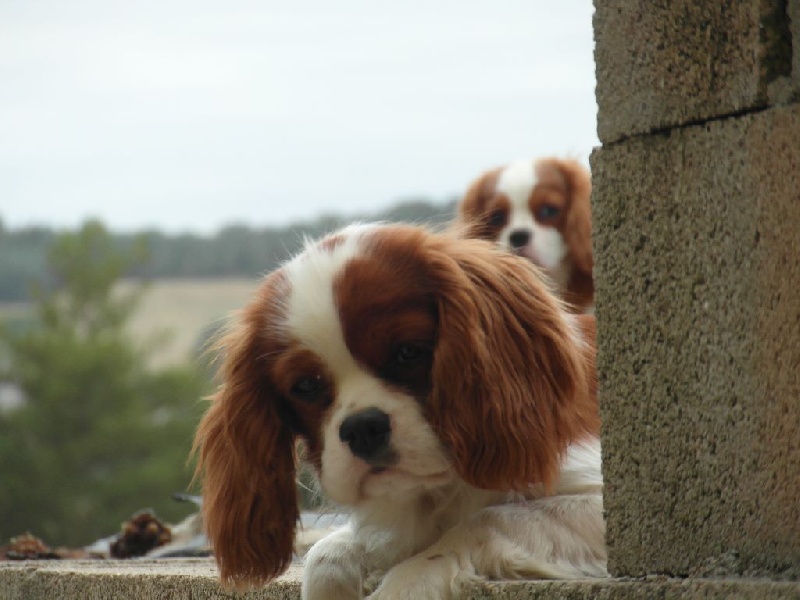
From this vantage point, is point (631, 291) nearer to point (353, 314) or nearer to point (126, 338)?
point (353, 314)

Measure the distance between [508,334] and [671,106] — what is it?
2.59ft

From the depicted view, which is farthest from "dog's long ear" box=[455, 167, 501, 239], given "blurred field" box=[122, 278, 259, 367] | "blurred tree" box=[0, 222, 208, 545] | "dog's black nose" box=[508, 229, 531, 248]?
"blurred field" box=[122, 278, 259, 367]

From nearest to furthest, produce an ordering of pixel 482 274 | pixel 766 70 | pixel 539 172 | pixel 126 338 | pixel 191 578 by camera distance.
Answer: pixel 766 70
pixel 482 274
pixel 191 578
pixel 539 172
pixel 126 338

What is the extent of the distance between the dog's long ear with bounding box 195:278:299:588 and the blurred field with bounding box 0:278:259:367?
75.6 ft

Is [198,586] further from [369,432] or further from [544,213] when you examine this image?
[544,213]

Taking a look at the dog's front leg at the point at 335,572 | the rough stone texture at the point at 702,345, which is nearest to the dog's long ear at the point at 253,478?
the dog's front leg at the point at 335,572

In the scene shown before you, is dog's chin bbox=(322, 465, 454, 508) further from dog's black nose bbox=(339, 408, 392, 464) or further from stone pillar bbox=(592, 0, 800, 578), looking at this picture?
stone pillar bbox=(592, 0, 800, 578)

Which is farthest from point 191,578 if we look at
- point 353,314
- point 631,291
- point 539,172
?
point 539,172

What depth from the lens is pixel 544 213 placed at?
6.74 m

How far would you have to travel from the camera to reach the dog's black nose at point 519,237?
653 cm

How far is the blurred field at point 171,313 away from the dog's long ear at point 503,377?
76.2 ft

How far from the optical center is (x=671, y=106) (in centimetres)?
211

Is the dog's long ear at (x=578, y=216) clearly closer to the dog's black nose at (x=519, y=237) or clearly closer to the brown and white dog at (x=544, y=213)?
the brown and white dog at (x=544, y=213)

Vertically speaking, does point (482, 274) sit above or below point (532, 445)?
above
